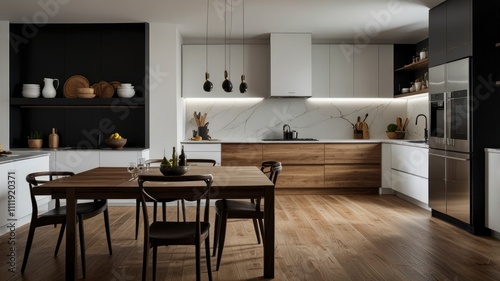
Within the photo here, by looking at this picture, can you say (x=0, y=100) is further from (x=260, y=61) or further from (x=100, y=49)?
(x=260, y=61)

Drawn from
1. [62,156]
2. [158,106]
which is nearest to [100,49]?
[158,106]

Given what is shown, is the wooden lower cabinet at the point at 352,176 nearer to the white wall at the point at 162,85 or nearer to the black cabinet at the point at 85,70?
the white wall at the point at 162,85

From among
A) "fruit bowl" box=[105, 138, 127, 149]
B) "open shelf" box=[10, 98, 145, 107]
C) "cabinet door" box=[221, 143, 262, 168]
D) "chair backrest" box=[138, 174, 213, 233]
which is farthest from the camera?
"cabinet door" box=[221, 143, 262, 168]

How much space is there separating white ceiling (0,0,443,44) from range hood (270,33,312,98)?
7.3 inches

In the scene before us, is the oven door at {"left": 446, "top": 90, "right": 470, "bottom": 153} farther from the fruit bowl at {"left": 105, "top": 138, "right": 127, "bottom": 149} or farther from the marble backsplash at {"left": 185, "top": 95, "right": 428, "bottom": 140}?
the fruit bowl at {"left": 105, "top": 138, "right": 127, "bottom": 149}

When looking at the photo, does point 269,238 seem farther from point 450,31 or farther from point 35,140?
point 35,140

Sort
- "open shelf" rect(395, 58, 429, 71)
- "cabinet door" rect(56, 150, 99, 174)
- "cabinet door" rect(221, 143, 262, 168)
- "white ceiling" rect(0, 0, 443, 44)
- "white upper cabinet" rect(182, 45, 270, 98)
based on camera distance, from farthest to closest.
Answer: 1. "white upper cabinet" rect(182, 45, 270, 98)
2. "cabinet door" rect(221, 143, 262, 168)
3. "open shelf" rect(395, 58, 429, 71)
4. "cabinet door" rect(56, 150, 99, 174)
5. "white ceiling" rect(0, 0, 443, 44)

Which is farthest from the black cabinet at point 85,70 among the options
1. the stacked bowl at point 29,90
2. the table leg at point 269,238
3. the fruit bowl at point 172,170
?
the table leg at point 269,238

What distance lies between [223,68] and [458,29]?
3.60m

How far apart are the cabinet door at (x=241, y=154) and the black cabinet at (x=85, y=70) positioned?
1.22 metres

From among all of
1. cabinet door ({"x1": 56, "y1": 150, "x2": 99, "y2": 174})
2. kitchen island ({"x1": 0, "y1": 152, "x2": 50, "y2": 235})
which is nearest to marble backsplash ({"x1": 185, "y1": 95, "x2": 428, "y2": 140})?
cabinet door ({"x1": 56, "y1": 150, "x2": 99, "y2": 174})

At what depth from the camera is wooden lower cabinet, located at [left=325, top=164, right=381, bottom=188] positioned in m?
6.82

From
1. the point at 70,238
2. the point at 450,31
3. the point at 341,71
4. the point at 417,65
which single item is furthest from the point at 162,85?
the point at 417,65

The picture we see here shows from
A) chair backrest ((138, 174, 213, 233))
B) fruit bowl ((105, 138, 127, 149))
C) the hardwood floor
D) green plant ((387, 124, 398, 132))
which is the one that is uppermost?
green plant ((387, 124, 398, 132))
